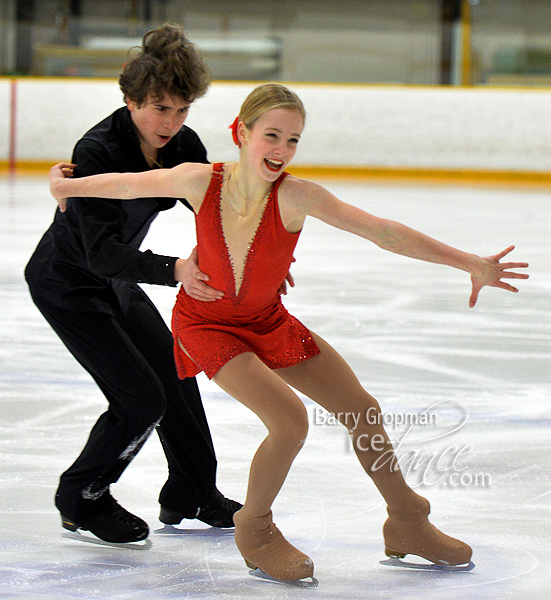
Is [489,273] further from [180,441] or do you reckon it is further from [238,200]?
[180,441]

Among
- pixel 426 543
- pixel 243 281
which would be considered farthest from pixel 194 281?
pixel 426 543

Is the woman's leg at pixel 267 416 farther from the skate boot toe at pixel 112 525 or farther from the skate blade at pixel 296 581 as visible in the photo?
the skate boot toe at pixel 112 525

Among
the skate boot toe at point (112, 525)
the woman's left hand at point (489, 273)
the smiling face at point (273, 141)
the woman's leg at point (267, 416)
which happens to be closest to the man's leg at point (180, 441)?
the skate boot toe at point (112, 525)

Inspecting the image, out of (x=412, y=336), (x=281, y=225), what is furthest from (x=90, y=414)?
(x=412, y=336)

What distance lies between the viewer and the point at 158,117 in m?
2.09

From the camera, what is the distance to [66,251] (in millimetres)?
2188

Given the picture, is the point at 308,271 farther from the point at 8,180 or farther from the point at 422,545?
the point at 8,180

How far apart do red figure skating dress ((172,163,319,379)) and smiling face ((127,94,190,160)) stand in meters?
0.21

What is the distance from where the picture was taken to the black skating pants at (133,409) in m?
2.11

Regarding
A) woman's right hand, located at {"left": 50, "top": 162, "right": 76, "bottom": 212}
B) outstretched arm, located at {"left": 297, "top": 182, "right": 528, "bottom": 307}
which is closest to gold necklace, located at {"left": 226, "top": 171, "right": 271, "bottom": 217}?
outstretched arm, located at {"left": 297, "top": 182, "right": 528, "bottom": 307}

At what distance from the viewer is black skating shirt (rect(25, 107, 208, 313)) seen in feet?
6.63

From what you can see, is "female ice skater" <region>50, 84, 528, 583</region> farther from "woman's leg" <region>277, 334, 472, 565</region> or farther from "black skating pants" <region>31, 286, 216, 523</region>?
"black skating pants" <region>31, 286, 216, 523</region>

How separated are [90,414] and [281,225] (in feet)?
4.53

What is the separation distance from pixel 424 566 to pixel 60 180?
115 cm
